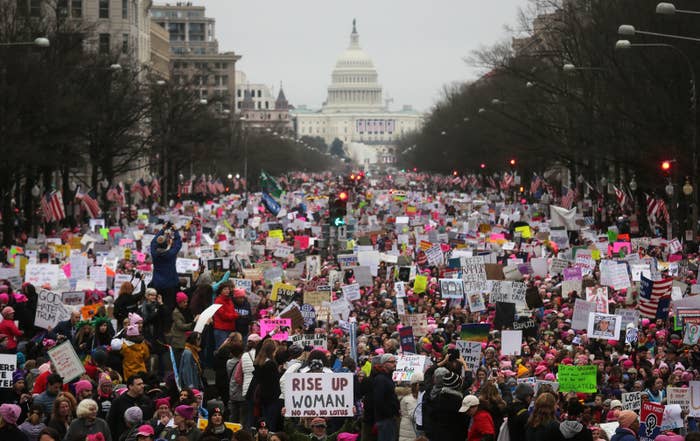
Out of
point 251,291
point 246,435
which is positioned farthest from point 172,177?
point 246,435

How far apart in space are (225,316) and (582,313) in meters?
4.96

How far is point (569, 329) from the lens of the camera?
2456 cm

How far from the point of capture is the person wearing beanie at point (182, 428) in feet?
47.6

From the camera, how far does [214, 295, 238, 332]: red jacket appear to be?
21.6 m

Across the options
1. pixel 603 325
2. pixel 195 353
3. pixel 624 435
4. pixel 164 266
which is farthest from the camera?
pixel 164 266

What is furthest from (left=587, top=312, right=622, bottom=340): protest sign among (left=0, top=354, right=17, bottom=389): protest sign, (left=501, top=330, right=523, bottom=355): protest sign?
(left=0, top=354, right=17, bottom=389): protest sign

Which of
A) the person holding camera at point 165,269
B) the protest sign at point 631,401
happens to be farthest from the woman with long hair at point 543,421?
the person holding camera at point 165,269

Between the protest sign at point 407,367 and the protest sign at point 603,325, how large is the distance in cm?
425

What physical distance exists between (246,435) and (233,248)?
2813cm

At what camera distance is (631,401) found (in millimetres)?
17406

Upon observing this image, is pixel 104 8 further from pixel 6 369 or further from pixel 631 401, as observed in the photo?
pixel 631 401

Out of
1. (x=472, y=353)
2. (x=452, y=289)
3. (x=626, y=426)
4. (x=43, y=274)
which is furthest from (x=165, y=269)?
(x=626, y=426)

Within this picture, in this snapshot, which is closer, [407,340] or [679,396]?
[679,396]

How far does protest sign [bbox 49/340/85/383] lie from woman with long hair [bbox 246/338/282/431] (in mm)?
1662
